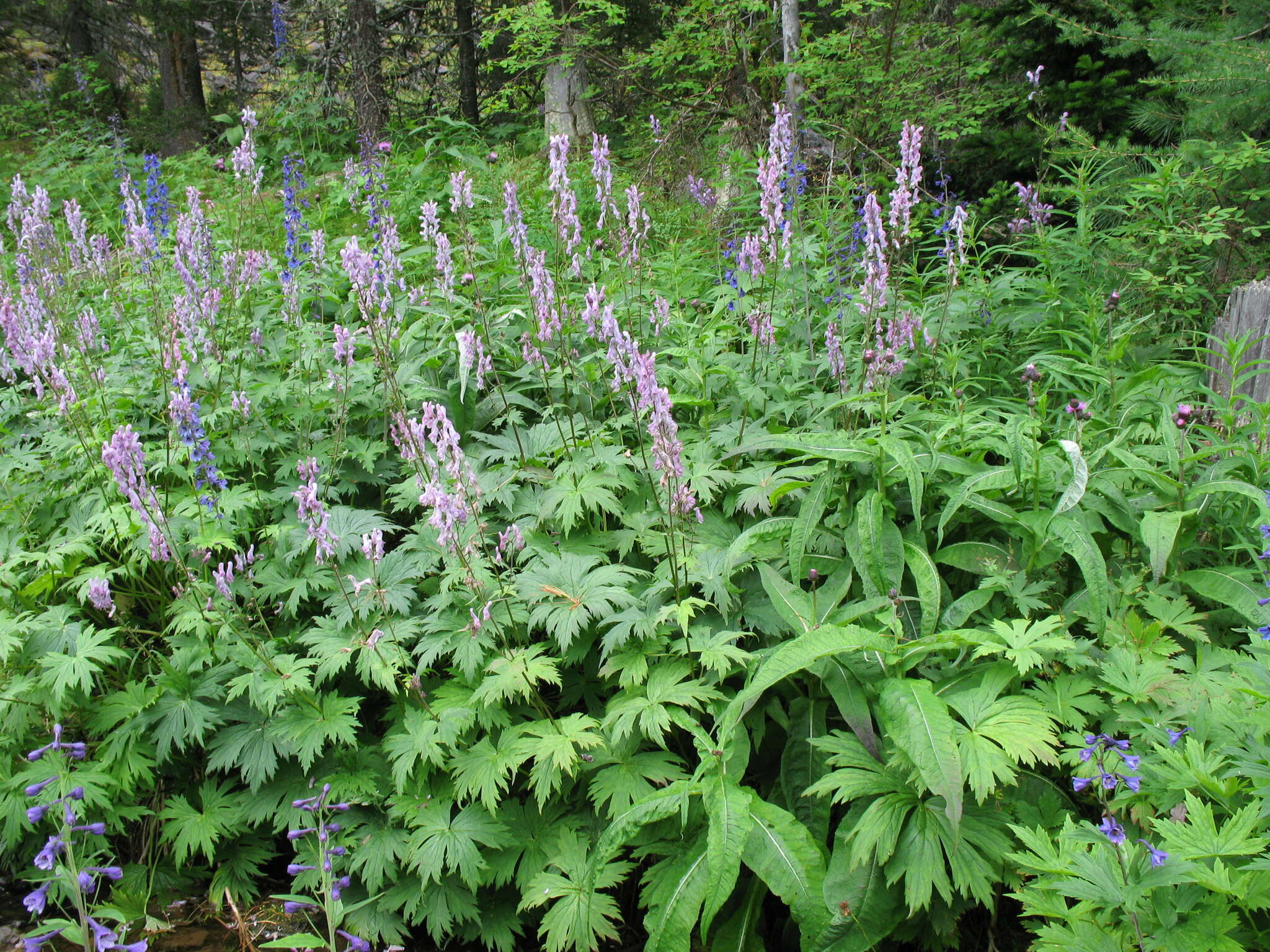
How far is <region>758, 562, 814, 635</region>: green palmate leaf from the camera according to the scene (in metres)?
2.75

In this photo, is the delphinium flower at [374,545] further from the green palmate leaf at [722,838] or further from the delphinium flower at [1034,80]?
the delphinium flower at [1034,80]

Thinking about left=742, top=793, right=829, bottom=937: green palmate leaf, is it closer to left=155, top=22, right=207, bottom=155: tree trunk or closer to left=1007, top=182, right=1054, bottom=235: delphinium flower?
left=1007, top=182, right=1054, bottom=235: delphinium flower

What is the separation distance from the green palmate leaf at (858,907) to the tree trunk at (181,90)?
50.9 ft

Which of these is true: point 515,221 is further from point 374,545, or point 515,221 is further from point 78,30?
point 78,30

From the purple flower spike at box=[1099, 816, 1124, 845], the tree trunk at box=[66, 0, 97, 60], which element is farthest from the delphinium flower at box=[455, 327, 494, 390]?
the tree trunk at box=[66, 0, 97, 60]

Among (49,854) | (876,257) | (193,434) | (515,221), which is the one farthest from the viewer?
(515,221)

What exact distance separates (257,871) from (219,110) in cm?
1586

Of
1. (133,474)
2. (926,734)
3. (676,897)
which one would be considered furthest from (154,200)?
(926,734)

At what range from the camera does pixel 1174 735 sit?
212cm

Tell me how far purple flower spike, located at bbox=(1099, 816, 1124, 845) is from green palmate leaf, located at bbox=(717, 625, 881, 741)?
842 mm

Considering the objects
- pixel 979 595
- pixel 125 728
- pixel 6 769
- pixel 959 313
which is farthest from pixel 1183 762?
pixel 6 769

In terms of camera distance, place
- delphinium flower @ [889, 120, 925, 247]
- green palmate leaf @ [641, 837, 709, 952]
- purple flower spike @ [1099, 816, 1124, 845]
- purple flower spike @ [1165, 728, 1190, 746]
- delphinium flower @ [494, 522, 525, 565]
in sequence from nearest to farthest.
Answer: purple flower spike @ [1099, 816, 1124, 845], purple flower spike @ [1165, 728, 1190, 746], green palmate leaf @ [641, 837, 709, 952], delphinium flower @ [494, 522, 525, 565], delphinium flower @ [889, 120, 925, 247]

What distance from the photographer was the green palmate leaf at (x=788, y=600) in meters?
2.75

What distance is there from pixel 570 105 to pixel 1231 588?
10.1m
